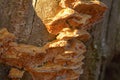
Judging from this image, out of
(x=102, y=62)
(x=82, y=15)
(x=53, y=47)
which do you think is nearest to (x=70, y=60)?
(x=53, y=47)

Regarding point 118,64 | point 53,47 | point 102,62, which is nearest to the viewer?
point 53,47

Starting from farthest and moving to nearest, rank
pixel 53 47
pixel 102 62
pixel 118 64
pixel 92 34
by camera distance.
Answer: pixel 118 64 < pixel 102 62 < pixel 92 34 < pixel 53 47

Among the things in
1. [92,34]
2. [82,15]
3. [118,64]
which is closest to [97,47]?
[92,34]

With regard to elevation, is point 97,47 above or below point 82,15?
below

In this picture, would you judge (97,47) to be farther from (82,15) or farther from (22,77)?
(22,77)

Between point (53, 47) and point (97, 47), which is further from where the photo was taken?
point (97, 47)

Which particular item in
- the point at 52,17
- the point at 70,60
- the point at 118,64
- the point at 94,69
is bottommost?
the point at 118,64
